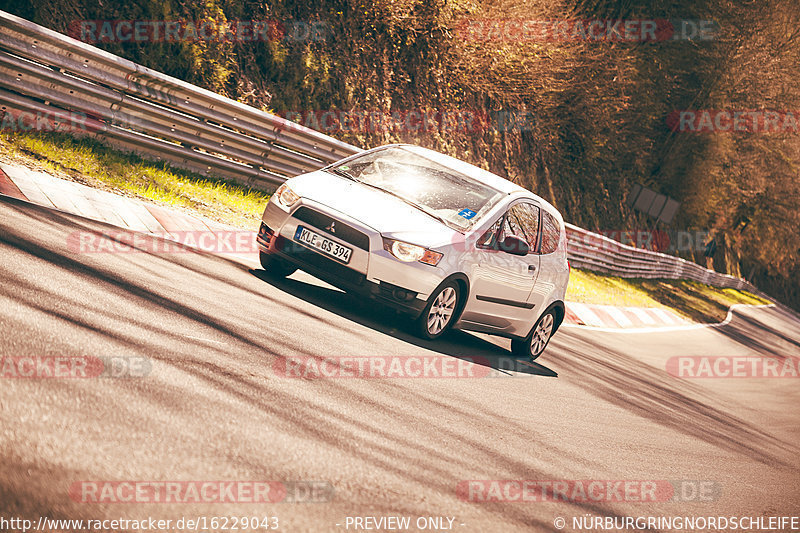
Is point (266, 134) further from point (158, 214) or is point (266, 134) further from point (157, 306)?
point (157, 306)

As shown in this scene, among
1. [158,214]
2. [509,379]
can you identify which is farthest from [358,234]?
[158,214]

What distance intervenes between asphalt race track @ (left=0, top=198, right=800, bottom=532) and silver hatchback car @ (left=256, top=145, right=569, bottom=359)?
1.31ft

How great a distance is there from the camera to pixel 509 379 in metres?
8.34

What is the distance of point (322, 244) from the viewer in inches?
308

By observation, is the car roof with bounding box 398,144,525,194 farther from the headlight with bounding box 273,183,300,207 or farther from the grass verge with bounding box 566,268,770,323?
the grass verge with bounding box 566,268,770,323

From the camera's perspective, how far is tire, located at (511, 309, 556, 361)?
387 inches

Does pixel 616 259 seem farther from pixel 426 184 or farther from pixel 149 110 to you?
pixel 426 184

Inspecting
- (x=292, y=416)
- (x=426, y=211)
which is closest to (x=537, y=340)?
(x=426, y=211)

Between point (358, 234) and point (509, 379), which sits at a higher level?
point (358, 234)

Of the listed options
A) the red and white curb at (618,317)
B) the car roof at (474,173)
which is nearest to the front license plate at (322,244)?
the car roof at (474,173)

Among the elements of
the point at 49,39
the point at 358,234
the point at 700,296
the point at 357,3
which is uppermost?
the point at 357,3

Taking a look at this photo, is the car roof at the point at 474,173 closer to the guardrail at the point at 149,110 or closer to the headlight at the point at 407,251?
the headlight at the point at 407,251

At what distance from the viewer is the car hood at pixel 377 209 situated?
7.76 m

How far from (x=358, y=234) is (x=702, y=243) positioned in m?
44.4
